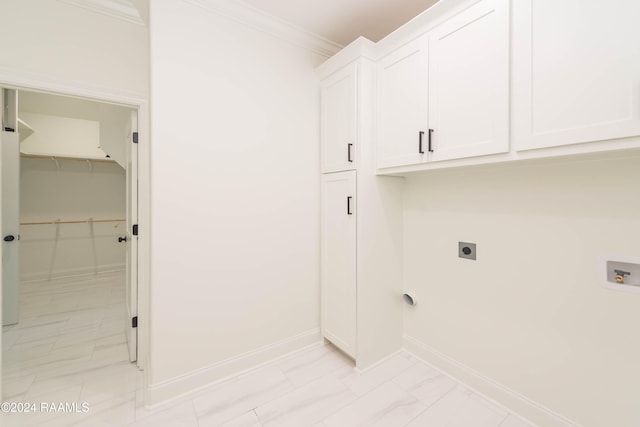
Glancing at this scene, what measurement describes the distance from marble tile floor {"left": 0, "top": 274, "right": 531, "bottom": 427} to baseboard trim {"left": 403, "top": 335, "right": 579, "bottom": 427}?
0.17 ft

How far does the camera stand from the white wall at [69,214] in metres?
4.08

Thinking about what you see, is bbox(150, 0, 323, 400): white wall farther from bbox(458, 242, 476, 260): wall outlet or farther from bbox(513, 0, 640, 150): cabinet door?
bbox(513, 0, 640, 150): cabinet door

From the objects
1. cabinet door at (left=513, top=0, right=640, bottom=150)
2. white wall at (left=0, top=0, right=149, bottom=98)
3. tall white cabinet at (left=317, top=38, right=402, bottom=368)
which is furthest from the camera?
tall white cabinet at (left=317, top=38, right=402, bottom=368)

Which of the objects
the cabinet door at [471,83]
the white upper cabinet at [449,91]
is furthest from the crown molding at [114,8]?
the cabinet door at [471,83]

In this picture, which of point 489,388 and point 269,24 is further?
point 269,24

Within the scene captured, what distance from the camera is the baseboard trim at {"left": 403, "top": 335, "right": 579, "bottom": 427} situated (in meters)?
1.39

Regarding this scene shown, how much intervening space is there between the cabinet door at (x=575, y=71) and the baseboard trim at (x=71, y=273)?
245 inches

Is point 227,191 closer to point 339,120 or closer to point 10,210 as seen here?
point 339,120

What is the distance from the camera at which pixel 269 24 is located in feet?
6.45

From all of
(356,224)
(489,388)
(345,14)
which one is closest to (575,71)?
(356,224)

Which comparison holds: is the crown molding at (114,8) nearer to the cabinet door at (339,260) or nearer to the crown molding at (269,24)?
the crown molding at (269,24)

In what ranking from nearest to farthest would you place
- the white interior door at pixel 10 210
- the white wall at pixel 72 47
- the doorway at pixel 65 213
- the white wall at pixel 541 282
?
1. the white wall at pixel 541 282
2. the white wall at pixel 72 47
3. the white interior door at pixel 10 210
4. the doorway at pixel 65 213

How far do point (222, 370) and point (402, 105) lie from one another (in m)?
2.29

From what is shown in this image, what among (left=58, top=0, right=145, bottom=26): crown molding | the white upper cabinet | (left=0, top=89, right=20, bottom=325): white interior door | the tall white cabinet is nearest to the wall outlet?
the tall white cabinet
